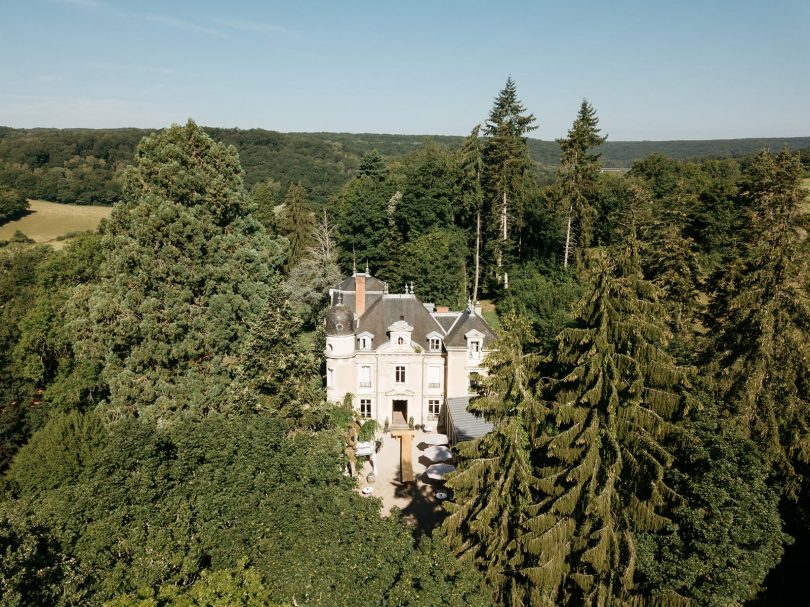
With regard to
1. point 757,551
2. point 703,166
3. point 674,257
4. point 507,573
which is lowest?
point 507,573

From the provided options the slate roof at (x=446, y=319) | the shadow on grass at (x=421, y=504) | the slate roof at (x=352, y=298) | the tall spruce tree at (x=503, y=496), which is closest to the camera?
the tall spruce tree at (x=503, y=496)

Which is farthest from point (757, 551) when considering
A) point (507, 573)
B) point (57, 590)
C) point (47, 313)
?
point (47, 313)

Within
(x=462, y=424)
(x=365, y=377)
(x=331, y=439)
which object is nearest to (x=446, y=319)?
(x=365, y=377)

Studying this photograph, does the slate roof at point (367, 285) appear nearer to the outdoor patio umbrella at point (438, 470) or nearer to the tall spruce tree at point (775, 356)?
the outdoor patio umbrella at point (438, 470)

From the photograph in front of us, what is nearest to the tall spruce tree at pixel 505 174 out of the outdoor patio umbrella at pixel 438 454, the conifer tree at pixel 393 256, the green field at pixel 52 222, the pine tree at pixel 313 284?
the conifer tree at pixel 393 256

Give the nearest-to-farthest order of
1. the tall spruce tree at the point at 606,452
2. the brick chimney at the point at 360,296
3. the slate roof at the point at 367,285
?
the tall spruce tree at the point at 606,452
the brick chimney at the point at 360,296
the slate roof at the point at 367,285

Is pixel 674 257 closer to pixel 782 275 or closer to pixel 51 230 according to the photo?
pixel 782 275

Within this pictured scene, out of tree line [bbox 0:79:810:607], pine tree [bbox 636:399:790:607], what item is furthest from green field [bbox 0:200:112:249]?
pine tree [bbox 636:399:790:607]
